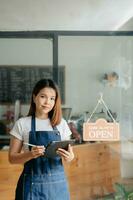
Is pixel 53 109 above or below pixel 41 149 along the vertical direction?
above

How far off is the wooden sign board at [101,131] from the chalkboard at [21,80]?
0.38 meters

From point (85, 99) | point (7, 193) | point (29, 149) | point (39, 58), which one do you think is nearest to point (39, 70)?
point (39, 58)

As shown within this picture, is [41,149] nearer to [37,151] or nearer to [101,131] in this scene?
[37,151]

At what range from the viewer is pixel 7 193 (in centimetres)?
270

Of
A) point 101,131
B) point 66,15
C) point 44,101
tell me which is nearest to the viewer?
point 44,101

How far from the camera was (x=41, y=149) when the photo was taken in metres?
1.49

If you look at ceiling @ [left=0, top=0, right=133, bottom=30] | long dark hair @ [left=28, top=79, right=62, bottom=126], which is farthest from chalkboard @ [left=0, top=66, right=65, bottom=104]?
long dark hair @ [left=28, top=79, right=62, bottom=126]

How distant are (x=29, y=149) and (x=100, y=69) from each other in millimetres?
1307

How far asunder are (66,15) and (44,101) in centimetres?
122

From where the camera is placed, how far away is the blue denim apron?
5.11 ft

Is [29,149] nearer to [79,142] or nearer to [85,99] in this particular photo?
[79,142]

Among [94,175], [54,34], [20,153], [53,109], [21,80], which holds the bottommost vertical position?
[94,175]

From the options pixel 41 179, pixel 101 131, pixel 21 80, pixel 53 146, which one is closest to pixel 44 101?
pixel 53 146

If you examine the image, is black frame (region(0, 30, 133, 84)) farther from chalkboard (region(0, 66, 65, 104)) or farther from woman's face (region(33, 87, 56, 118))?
woman's face (region(33, 87, 56, 118))
